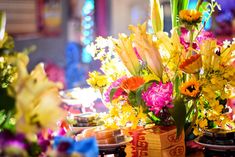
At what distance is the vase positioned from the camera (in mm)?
1396

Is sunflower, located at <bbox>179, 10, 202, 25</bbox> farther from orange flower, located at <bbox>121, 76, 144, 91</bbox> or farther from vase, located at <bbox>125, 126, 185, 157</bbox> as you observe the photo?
vase, located at <bbox>125, 126, 185, 157</bbox>

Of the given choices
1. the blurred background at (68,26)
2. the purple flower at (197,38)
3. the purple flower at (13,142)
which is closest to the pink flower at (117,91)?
the purple flower at (197,38)

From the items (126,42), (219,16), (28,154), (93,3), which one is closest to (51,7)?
(93,3)

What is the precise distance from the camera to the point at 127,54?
1534mm

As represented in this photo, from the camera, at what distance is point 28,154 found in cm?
81

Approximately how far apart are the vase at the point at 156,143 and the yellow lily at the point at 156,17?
37 cm

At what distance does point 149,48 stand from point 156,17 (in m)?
0.20

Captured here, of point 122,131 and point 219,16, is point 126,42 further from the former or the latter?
point 219,16

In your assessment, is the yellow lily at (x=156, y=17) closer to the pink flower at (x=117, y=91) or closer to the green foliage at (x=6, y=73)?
the pink flower at (x=117, y=91)

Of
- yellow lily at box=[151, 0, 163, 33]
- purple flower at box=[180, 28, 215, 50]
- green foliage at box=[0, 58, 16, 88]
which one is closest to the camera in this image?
green foliage at box=[0, 58, 16, 88]

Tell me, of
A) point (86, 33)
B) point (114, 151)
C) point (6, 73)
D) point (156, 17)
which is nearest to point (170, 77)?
point (156, 17)

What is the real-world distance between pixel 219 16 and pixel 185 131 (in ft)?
10.9

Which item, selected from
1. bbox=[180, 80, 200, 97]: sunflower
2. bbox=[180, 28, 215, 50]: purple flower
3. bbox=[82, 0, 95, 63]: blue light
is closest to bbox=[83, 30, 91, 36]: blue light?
bbox=[82, 0, 95, 63]: blue light

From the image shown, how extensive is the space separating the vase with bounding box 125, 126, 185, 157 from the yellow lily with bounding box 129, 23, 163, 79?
0.61 ft
